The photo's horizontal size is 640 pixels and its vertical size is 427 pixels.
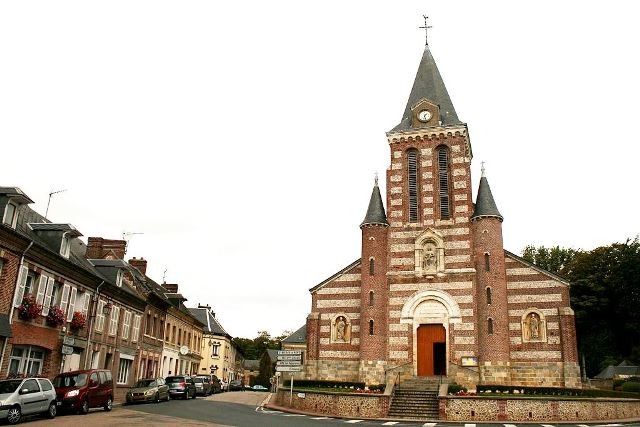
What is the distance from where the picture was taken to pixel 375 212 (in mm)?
35000

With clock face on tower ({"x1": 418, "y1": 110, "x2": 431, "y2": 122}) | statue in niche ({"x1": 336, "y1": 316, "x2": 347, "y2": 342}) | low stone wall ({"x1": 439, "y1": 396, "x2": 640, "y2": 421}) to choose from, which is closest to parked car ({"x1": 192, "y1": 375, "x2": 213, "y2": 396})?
statue in niche ({"x1": 336, "y1": 316, "x2": 347, "y2": 342})

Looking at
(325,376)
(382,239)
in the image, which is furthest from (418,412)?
(382,239)

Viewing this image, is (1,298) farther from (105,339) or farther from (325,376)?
(325,376)

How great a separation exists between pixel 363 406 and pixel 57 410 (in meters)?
12.7

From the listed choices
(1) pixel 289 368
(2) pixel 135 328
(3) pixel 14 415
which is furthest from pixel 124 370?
(3) pixel 14 415

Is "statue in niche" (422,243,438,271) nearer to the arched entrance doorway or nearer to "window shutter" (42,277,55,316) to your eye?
the arched entrance doorway

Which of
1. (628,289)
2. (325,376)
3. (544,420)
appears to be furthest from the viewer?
(628,289)

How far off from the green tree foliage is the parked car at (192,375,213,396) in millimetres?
30841

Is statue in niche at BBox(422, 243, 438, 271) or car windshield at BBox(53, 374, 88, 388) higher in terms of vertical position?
statue in niche at BBox(422, 243, 438, 271)

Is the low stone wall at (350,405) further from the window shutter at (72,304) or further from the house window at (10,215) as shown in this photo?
the house window at (10,215)

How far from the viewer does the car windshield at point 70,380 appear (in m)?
20.6

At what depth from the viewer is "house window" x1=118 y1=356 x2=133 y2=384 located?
3122 cm

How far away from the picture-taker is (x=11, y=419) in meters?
16.0

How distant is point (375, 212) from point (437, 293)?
6579 mm
